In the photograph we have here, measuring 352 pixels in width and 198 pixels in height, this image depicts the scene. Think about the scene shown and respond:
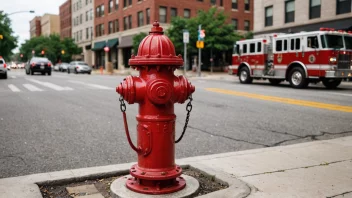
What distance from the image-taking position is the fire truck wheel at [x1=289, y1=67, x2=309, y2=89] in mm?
16734

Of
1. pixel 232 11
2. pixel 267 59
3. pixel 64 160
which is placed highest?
pixel 232 11

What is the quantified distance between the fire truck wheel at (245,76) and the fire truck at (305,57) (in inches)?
16.6

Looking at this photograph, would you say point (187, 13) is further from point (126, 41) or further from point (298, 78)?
point (298, 78)

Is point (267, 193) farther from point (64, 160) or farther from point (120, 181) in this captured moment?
point (64, 160)

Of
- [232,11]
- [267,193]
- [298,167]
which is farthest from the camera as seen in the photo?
[232,11]

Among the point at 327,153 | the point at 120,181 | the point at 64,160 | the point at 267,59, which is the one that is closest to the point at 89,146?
the point at 64,160

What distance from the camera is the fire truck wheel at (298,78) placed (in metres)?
16.7

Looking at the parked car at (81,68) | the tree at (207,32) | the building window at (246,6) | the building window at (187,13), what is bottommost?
the parked car at (81,68)

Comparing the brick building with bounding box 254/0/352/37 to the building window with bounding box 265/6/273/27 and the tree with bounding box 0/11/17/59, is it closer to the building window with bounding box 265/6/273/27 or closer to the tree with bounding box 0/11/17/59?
the building window with bounding box 265/6/273/27

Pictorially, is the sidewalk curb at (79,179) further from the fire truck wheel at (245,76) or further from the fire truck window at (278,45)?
the fire truck wheel at (245,76)

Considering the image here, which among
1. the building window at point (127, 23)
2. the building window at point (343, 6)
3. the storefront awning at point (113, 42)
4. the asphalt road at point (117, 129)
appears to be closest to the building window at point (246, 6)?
the building window at point (127, 23)

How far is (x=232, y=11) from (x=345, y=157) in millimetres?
44789

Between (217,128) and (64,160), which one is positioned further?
(217,128)

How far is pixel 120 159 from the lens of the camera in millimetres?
4949
